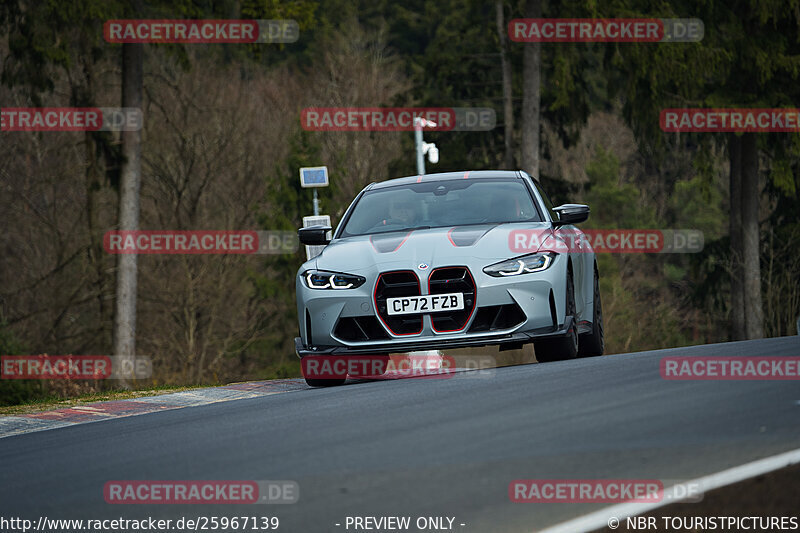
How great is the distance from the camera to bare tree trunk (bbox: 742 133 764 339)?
28484mm

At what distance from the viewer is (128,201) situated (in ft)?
84.8

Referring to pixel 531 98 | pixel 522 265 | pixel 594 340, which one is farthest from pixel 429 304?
pixel 531 98

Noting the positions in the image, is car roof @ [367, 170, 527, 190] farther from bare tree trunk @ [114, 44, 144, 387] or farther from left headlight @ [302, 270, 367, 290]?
bare tree trunk @ [114, 44, 144, 387]

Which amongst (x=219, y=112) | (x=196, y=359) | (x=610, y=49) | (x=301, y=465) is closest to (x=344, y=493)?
(x=301, y=465)

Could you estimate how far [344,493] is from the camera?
5348 mm

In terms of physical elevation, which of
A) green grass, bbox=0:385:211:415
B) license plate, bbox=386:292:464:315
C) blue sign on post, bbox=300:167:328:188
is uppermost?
blue sign on post, bbox=300:167:328:188

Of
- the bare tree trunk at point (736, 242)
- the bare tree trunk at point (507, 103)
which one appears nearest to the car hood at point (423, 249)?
the bare tree trunk at point (736, 242)

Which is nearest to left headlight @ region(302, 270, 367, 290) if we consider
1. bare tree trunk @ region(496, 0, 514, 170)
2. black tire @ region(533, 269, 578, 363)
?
black tire @ region(533, 269, 578, 363)

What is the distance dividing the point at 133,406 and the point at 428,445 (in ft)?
15.0

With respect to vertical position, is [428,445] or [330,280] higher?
[330,280]

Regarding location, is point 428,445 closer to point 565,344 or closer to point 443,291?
point 443,291

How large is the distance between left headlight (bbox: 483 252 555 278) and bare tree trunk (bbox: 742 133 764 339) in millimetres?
19882

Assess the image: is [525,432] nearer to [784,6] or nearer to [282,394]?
[282,394]

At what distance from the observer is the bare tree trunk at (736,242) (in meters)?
29.4
